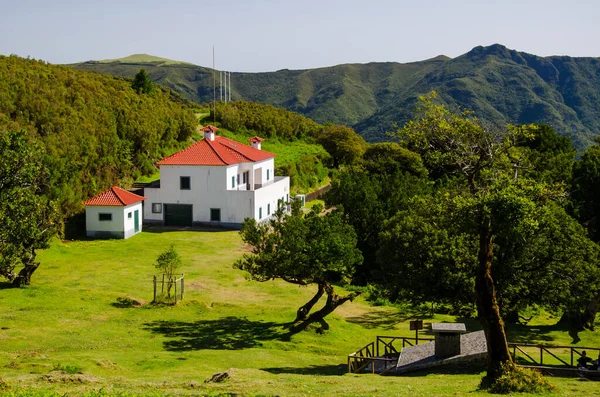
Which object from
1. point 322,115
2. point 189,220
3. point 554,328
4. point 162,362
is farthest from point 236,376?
point 322,115

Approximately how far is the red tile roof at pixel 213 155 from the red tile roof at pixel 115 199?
4997 millimetres

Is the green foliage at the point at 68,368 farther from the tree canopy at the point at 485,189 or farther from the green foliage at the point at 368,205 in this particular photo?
the green foliage at the point at 368,205

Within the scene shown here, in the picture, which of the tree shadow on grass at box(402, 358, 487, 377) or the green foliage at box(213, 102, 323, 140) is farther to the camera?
the green foliage at box(213, 102, 323, 140)

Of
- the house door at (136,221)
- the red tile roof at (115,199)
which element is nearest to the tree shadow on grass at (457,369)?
the red tile roof at (115,199)

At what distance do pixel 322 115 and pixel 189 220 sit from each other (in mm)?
128813

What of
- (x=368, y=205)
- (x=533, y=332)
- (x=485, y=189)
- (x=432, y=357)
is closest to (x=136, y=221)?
(x=368, y=205)

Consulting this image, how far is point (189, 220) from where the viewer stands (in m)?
54.6

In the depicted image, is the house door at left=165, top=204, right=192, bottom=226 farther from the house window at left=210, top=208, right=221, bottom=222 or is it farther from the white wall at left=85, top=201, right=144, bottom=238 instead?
the white wall at left=85, top=201, right=144, bottom=238

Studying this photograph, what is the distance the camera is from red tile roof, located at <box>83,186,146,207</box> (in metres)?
48.1

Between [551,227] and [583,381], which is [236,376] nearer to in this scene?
[583,381]

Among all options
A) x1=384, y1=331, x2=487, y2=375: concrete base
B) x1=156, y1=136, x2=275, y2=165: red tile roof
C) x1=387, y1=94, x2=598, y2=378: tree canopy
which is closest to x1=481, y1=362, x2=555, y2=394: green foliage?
x1=387, y1=94, x2=598, y2=378: tree canopy

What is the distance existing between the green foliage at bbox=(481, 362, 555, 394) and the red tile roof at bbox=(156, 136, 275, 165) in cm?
3851

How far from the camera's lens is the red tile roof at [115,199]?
158 feet

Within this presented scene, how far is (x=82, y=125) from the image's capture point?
6012cm
